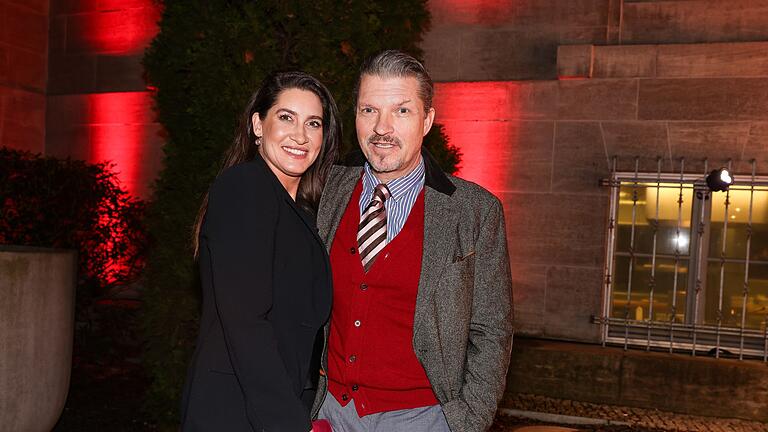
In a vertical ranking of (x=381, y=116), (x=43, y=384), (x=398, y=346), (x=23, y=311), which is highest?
(x=381, y=116)

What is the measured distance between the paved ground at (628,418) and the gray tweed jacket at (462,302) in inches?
157

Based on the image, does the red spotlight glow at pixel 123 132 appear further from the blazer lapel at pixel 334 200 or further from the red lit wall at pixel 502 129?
the blazer lapel at pixel 334 200

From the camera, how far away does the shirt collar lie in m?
2.52

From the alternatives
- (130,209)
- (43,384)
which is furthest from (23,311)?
(130,209)

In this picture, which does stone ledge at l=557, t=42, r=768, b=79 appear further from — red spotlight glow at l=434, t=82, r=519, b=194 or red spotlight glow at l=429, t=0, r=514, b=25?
red spotlight glow at l=429, t=0, r=514, b=25

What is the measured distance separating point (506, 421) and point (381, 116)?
4699 millimetres

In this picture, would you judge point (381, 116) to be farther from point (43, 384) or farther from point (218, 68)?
point (43, 384)

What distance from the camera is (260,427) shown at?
192cm

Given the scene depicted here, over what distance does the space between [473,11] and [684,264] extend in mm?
3605

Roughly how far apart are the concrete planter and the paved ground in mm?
3655

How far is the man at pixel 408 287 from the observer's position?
2340mm

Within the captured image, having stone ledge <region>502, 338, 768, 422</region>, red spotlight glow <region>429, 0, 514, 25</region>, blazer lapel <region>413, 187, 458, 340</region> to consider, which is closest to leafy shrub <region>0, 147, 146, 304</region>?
red spotlight glow <region>429, 0, 514, 25</region>

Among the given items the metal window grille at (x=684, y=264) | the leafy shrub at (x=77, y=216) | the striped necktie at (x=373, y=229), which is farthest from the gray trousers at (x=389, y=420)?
the leafy shrub at (x=77, y=216)

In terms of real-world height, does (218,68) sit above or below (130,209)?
above
